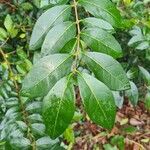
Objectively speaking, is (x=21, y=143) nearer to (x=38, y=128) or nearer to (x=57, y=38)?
(x=38, y=128)

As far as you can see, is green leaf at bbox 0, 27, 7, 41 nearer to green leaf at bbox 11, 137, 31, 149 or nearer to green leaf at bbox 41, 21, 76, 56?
green leaf at bbox 11, 137, 31, 149

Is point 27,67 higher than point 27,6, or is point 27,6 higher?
point 27,6

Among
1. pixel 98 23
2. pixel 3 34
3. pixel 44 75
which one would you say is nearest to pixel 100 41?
pixel 98 23

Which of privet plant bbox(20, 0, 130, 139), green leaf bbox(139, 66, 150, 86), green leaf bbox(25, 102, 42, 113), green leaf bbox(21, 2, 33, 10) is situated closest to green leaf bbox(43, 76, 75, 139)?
privet plant bbox(20, 0, 130, 139)

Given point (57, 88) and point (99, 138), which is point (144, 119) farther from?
point (57, 88)

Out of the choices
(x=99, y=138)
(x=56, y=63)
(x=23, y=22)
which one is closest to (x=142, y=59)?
(x=23, y=22)

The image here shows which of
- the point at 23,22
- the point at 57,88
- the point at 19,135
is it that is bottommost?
the point at 19,135

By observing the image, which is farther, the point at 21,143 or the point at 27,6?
the point at 27,6
